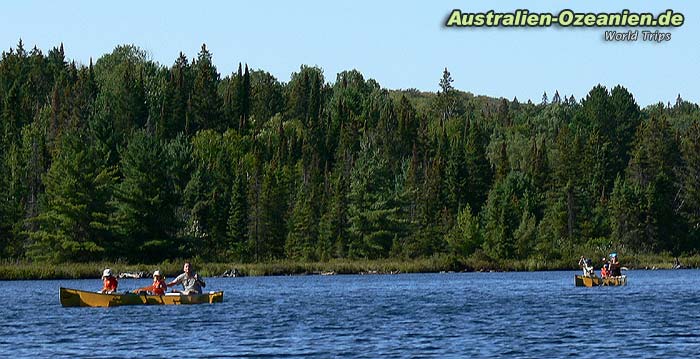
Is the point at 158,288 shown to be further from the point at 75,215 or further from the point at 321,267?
the point at 321,267

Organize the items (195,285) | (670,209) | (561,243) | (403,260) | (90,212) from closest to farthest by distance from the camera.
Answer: (195,285)
(90,212)
(403,260)
(561,243)
(670,209)

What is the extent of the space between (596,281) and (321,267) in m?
42.1

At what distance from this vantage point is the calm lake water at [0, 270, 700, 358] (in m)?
40.2

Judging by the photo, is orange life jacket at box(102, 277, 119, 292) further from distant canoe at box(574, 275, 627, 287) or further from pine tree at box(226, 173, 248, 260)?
pine tree at box(226, 173, 248, 260)

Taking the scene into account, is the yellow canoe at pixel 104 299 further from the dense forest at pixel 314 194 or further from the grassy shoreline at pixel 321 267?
the dense forest at pixel 314 194

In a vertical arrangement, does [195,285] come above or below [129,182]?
below

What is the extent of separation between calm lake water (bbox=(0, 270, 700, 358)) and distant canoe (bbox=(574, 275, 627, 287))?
13.8ft

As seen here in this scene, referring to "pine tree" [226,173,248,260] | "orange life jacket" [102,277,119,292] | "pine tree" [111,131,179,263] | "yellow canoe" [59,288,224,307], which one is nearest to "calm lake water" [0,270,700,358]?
"yellow canoe" [59,288,224,307]

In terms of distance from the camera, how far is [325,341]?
43156mm

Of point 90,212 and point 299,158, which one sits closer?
point 90,212

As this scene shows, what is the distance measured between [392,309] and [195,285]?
10.3m

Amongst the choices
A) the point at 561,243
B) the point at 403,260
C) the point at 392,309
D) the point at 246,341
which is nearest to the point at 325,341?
the point at 246,341

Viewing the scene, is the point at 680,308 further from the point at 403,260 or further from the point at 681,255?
the point at 681,255

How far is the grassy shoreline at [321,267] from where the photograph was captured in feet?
340
